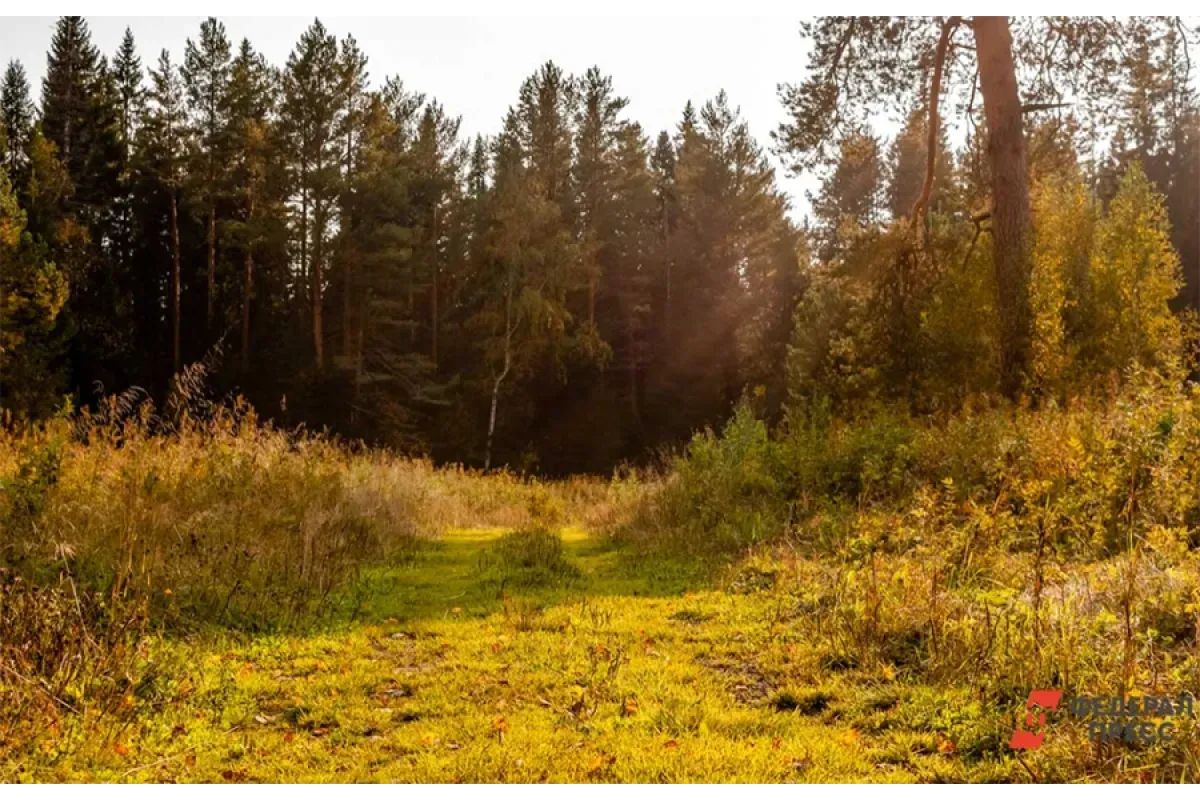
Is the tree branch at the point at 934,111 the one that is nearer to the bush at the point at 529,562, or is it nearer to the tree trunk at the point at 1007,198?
the tree trunk at the point at 1007,198

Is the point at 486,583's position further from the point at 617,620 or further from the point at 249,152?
the point at 249,152

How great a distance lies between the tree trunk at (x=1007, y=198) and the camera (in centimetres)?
1060

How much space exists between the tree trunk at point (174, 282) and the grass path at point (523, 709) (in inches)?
1245

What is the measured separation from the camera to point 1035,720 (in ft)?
10.3

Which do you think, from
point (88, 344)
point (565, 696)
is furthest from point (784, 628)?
point (88, 344)

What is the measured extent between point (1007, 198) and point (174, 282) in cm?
3422

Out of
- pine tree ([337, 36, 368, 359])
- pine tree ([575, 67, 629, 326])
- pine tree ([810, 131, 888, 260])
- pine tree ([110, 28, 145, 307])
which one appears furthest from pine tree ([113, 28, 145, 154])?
pine tree ([810, 131, 888, 260])

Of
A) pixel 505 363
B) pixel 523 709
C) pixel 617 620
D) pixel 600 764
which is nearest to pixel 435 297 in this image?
pixel 505 363

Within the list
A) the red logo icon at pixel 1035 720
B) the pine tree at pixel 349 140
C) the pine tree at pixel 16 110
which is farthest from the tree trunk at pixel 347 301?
the red logo icon at pixel 1035 720

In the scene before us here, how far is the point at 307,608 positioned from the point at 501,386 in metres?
30.1

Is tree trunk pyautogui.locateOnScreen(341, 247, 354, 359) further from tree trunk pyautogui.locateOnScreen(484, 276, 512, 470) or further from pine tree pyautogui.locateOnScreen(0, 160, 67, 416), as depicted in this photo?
pine tree pyautogui.locateOnScreen(0, 160, 67, 416)

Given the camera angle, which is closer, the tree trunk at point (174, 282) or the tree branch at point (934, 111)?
the tree branch at point (934, 111)

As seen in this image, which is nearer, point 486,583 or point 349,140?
point 486,583

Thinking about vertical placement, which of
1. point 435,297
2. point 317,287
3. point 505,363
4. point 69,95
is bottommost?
point 505,363
